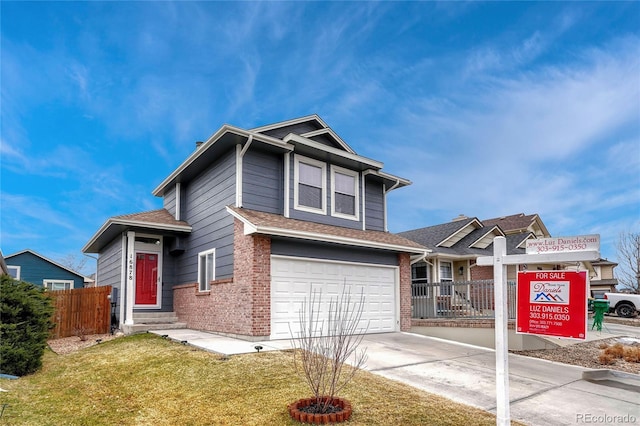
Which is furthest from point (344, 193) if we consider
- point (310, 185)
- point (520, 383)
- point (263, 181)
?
point (520, 383)

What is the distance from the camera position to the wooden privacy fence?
45.9 feet

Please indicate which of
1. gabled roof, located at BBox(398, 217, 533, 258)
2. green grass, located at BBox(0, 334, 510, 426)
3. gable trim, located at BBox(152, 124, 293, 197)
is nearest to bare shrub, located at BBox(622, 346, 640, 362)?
green grass, located at BBox(0, 334, 510, 426)

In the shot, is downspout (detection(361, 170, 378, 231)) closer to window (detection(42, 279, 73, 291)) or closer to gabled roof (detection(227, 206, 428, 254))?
gabled roof (detection(227, 206, 428, 254))

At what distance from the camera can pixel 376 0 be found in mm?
12438

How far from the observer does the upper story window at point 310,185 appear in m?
12.9

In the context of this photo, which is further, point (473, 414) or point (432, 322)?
point (432, 322)

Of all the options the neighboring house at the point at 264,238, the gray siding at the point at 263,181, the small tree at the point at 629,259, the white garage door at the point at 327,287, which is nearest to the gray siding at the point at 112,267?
the neighboring house at the point at 264,238

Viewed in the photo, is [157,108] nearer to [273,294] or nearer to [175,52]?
[175,52]

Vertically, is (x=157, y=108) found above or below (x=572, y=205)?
above

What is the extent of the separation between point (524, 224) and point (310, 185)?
20046 mm

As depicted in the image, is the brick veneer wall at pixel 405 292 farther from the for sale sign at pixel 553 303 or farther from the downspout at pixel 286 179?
the for sale sign at pixel 553 303

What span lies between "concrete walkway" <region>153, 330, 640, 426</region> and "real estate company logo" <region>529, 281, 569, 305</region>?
6.87 feet

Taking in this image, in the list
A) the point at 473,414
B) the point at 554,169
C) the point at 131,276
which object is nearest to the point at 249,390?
the point at 473,414

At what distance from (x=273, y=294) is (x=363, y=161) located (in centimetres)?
550
